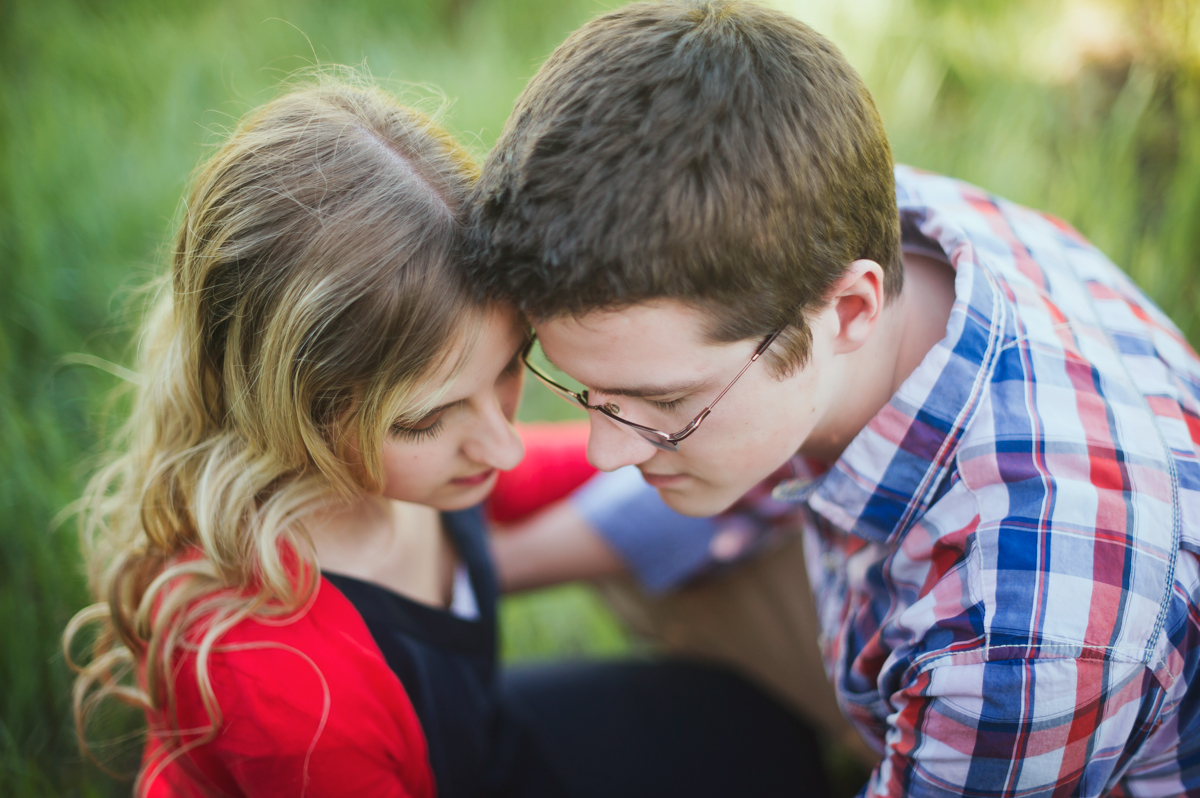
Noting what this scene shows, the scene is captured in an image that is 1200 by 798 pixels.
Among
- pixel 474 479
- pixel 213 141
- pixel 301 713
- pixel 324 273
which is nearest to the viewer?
pixel 324 273

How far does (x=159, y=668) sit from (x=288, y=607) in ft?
0.93

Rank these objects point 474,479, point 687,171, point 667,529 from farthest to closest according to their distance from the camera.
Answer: point 667,529
point 474,479
point 687,171

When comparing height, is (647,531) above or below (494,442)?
below

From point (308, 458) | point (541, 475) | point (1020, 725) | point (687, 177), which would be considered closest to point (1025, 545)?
point (1020, 725)

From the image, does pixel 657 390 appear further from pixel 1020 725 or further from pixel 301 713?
pixel 301 713

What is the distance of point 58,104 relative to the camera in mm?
3465

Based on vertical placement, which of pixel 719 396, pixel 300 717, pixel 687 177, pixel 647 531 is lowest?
pixel 647 531

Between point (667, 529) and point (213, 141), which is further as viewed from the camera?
point (667, 529)

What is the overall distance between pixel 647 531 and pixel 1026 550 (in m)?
1.19

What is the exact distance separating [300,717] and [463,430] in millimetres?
597

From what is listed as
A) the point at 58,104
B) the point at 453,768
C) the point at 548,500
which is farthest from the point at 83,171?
the point at 453,768

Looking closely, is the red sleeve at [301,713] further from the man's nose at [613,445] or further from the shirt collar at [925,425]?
the shirt collar at [925,425]

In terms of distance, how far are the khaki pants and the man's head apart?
3.94ft

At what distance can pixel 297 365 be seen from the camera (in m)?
1.32
